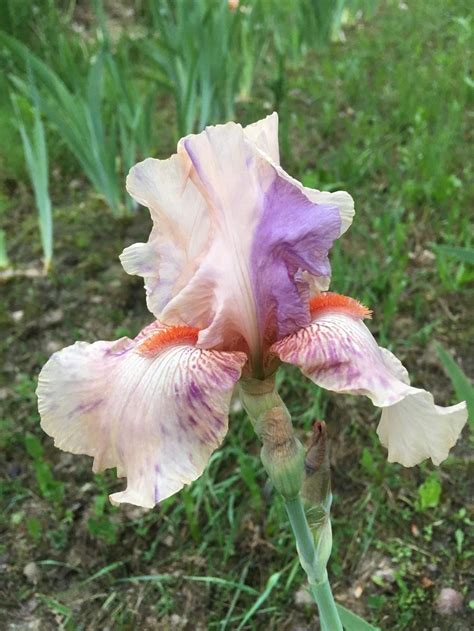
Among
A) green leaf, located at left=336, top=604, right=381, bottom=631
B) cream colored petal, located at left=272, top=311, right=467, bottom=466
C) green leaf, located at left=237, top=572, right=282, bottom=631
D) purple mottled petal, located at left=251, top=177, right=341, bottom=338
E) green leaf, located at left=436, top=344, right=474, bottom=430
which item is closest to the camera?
cream colored petal, located at left=272, top=311, right=467, bottom=466

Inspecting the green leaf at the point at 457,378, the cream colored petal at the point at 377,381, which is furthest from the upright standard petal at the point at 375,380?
the green leaf at the point at 457,378

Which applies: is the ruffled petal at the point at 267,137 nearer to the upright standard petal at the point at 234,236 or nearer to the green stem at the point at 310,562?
the upright standard petal at the point at 234,236

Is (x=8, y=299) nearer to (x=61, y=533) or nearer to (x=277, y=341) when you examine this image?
(x=61, y=533)

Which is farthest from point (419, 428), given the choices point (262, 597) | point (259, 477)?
point (259, 477)

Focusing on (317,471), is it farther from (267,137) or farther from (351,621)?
(267,137)

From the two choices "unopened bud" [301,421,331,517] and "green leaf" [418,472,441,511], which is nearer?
"unopened bud" [301,421,331,517]

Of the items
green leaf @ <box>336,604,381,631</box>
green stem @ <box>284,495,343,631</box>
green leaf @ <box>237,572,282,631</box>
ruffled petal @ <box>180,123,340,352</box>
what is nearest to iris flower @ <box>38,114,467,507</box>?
ruffled petal @ <box>180,123,340,352</box>

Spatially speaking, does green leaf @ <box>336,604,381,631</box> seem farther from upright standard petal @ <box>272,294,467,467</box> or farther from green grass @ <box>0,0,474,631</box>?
green grass @ <box>0,0,474,631</box>
